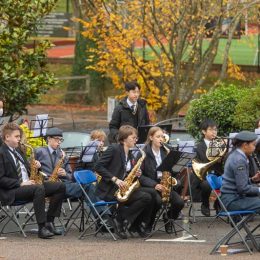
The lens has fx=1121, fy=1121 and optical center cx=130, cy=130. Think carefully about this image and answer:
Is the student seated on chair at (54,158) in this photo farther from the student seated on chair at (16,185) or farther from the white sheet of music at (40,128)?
the white sheet of music at (40,128)

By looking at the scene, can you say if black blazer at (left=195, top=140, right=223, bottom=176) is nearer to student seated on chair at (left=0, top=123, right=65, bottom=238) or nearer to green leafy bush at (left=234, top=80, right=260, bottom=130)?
green leafy bush at (left=234, top=80, right=260, bottom=130)

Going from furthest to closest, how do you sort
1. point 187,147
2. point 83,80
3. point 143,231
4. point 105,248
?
point 83,80 → point 187,147 → point 143,231 → point 105,248

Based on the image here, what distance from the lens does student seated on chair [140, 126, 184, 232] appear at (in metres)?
15.7

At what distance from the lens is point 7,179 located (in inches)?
610

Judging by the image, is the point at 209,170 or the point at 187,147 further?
the point at 209,170

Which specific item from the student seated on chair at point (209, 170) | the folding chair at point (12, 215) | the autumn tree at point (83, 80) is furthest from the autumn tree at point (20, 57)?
the autumn tree at point (83, 80)

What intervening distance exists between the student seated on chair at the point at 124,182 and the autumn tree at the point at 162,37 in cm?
733

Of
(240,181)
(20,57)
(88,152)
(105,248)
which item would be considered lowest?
(105,248)

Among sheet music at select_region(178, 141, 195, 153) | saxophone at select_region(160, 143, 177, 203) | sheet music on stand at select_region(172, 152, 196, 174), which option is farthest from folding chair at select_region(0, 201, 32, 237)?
sheet music at select_region(178, 141, 195, 153)

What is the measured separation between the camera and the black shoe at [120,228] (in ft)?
51.4

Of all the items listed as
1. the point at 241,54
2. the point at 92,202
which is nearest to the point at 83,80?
the point at 241,54

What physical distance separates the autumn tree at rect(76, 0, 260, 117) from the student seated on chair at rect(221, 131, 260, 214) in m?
8.66

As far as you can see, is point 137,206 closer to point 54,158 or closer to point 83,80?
point 54,158

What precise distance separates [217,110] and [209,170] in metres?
3.04
